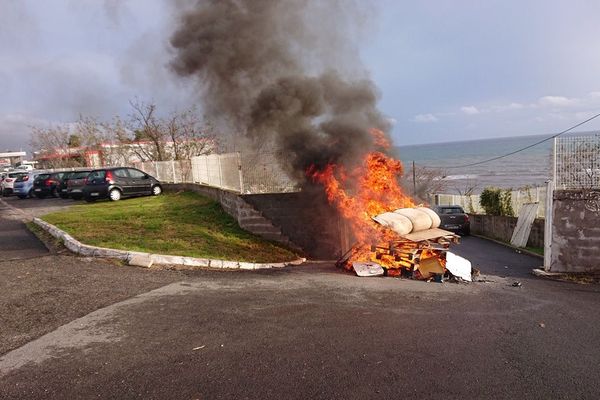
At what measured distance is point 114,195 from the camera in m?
18.7

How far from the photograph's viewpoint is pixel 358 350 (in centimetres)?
432

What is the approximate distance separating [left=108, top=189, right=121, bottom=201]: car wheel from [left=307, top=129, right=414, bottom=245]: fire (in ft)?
37.8

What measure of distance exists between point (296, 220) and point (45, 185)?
18.8 metres

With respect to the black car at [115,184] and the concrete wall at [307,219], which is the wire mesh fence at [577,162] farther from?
the black car at [115,184]

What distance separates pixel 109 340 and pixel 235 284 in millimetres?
2631

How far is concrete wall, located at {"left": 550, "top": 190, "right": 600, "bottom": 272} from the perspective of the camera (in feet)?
28.1

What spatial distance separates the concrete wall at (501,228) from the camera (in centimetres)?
1574

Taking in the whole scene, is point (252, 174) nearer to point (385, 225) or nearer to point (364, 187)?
point (364, 187)

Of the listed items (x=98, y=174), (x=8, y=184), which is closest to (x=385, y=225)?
(x=98, y=174)

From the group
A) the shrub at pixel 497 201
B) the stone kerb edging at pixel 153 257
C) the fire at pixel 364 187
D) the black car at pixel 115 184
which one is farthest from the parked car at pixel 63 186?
the shrub at pixel 497 201

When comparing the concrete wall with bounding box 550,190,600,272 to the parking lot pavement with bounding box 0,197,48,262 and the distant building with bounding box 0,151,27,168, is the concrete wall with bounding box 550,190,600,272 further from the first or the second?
the distant building with bounding box 0,151,27,168

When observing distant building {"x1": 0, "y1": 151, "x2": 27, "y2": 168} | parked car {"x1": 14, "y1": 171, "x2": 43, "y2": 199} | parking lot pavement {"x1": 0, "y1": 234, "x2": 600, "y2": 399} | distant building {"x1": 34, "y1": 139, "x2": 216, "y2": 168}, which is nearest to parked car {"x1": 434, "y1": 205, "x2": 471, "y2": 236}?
distant building {"x1": 34, "y1": 139, "x2": 216, "y2": 168}

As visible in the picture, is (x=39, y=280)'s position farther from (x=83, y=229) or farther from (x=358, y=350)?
(x=358, y=350)

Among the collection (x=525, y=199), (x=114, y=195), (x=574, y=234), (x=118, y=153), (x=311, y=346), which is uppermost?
(x=118, y=153)
